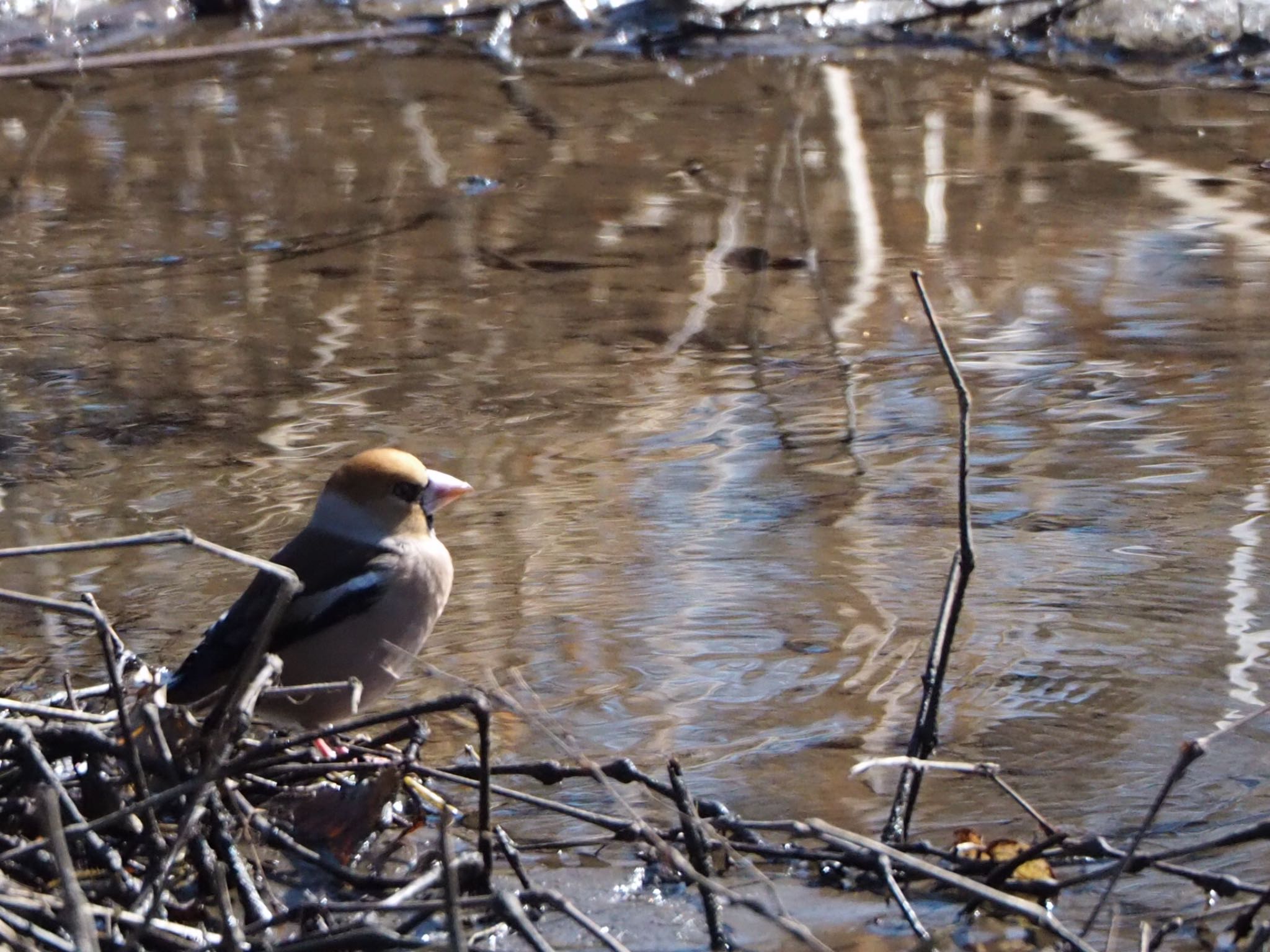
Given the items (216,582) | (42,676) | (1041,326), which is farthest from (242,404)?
(1041,326)

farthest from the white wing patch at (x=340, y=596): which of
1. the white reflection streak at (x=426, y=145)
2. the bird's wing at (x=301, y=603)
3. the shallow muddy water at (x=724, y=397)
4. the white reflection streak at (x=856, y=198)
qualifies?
the white reflection streak at (x=426, y=145)

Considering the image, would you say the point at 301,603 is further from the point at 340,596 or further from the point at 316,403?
the point at 316,403

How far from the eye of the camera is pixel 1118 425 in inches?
237

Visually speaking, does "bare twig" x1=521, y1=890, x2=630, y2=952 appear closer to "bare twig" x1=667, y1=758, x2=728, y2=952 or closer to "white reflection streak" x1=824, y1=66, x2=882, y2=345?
"bare twig" x1=667, y1=758, x2=728, y2=952

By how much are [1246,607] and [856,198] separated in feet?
15.3

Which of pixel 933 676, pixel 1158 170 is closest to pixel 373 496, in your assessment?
pixel 933 676

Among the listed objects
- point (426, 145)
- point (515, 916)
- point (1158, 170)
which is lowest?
point (515, 916)

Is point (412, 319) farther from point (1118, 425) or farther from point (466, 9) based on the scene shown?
point (466, 9)

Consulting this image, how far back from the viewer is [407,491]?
14.6 ft

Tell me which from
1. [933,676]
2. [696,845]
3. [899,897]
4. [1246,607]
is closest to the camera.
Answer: [899,897]

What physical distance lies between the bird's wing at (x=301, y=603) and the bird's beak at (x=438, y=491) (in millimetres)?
245

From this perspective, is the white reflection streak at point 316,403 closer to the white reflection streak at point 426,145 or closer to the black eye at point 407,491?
the black eye at point 407,491

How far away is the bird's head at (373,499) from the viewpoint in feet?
14.5

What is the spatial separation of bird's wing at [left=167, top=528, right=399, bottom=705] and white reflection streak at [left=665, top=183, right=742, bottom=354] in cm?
280
